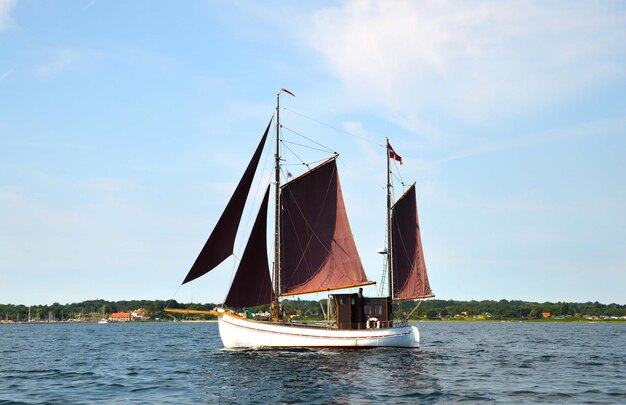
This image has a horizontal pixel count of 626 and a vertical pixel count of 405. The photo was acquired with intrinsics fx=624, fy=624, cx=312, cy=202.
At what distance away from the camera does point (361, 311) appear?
52.6 metres

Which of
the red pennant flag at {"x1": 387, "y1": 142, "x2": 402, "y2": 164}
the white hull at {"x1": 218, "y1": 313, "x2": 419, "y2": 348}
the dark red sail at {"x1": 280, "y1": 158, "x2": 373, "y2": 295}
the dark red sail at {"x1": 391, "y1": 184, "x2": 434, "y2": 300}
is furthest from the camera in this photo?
the red pennant flag at {"x1": 387, "y1": 142, "x2": 402, "y2": 164}

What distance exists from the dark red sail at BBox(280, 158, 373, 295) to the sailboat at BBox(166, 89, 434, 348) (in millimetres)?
74

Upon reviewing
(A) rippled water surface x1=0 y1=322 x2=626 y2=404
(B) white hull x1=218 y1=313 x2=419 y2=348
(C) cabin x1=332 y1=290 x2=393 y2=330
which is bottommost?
(A) rippled water surface x1=0 y1=322 x2=626 y2=404

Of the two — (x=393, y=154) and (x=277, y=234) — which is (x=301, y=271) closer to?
(x=277, y=234)

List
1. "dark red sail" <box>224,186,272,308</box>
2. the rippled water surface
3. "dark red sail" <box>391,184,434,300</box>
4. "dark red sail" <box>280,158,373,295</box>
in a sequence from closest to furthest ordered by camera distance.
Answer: the rippled water surface
"dark red sail" <box>224,186,272,308</box>
"dark red sail" <box>280,158,373,295</box>
"dark red sail" <box>391,184,434,300</box>

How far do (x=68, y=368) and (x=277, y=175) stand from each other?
72.5 feet

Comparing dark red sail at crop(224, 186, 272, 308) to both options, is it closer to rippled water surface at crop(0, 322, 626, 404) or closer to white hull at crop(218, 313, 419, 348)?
white hull at crop(218, 313, 419, 348)

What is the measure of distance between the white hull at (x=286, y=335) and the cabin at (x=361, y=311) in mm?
1273

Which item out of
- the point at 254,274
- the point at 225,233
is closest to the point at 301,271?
the point at 254,274

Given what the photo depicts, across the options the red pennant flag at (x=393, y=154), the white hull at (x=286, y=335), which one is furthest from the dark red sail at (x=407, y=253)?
the white hull at (x=286, y=335)

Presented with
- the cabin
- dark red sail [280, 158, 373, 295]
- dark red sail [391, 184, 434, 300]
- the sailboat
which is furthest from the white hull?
dark red sail [391, 184, 434, 300]

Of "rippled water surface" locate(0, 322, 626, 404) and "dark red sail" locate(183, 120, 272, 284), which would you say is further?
"dark red sail" locate(183, 120, 272, 284)

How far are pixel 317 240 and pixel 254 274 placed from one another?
5.94m

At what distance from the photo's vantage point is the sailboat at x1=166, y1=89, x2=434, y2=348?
48781 mm
